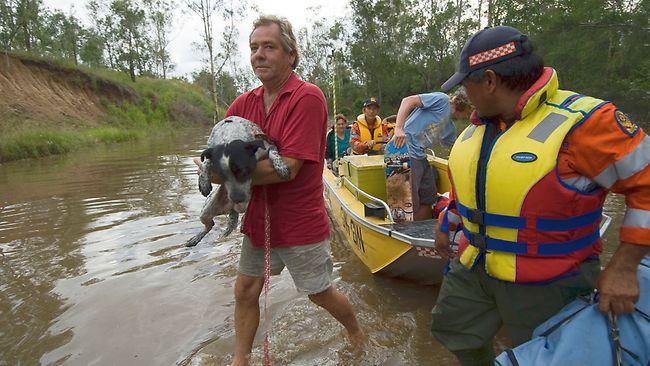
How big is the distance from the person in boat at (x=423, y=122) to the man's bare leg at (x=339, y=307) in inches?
81.7

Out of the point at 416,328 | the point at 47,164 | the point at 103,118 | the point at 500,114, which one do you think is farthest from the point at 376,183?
the point at 103,118

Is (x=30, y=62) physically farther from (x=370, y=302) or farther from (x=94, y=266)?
(x=370, y=302)

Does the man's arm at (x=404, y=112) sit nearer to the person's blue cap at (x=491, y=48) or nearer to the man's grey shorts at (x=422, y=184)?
the man's grey shorts at (x=422, y=184)

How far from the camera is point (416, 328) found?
350cm

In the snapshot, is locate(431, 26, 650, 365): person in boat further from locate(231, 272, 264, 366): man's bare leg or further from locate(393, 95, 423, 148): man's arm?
locate(393, 95, 423, 148): man's arm

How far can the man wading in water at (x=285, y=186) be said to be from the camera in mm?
2271

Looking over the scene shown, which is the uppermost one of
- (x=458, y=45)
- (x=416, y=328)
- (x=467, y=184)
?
(x=458, y=45)

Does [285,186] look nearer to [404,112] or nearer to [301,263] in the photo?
[301,263]

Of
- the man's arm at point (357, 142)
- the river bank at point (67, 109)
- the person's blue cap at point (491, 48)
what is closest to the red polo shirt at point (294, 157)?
the person's blue cap at point (491, 48)

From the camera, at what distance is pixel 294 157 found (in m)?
2.22

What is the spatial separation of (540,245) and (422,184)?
297 cm

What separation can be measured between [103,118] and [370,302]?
2615 cm

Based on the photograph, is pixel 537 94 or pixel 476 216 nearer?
pixel 537 94

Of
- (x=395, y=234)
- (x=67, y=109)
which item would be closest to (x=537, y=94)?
(x=395, y=234)
